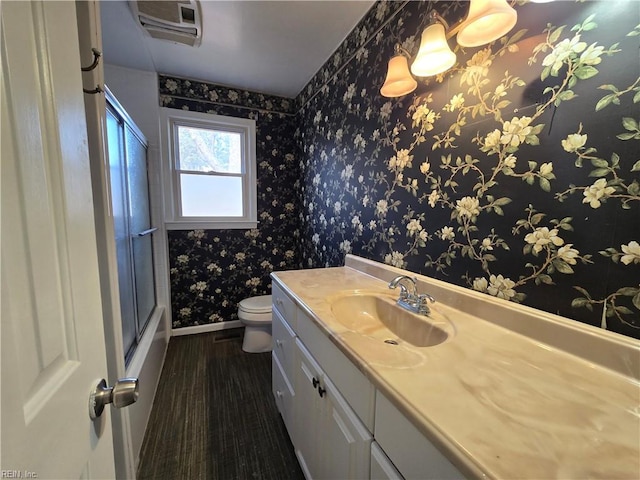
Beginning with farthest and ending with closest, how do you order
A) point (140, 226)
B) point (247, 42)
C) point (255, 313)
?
point (255, 313) → point (140, 226) → point (247, 42)

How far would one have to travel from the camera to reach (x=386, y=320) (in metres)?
1.20

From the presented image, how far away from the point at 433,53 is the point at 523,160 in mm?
507

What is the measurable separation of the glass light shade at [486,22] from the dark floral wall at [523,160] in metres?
0.08

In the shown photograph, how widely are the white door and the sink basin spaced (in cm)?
72

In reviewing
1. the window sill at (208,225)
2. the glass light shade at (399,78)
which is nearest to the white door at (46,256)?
the glass light shade at (399,78)

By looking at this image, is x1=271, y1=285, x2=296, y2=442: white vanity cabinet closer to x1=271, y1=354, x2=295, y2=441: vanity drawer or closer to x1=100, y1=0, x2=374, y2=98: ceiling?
x1=271, y1=354, x2=295, y2=441: vanity drawer

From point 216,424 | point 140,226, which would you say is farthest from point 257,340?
point 140,226

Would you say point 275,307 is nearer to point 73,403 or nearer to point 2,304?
point 73,403

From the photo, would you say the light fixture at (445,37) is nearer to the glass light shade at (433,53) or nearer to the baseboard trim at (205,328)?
the glass light shade at (433,53)

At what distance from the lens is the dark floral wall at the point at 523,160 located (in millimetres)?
664

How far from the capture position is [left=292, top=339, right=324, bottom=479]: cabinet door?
3.30ft

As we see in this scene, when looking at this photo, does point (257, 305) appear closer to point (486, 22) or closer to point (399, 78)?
point (399, 78)

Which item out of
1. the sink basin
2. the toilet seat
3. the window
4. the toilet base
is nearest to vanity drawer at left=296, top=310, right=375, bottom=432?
the sink basin

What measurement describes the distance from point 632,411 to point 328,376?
0.72 m
